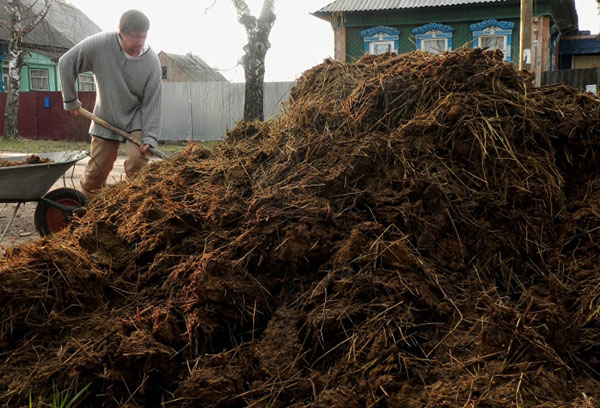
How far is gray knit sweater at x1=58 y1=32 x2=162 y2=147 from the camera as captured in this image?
5020mm

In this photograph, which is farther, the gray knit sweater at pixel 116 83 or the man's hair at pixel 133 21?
the gray knit sweater at pixel 116 83

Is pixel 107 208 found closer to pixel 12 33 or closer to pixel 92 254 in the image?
pixel 92 254

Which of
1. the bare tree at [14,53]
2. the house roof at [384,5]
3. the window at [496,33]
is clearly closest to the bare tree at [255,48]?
the house roof at [384,5]

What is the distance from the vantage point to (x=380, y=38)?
722 inches

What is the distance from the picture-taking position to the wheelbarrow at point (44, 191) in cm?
416

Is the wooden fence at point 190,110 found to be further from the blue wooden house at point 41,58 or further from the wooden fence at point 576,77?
the wooden fence at point 576,77

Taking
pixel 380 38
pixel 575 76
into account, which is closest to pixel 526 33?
pixel 575 76

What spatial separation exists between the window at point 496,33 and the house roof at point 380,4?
76 cm

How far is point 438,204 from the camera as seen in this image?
273cm

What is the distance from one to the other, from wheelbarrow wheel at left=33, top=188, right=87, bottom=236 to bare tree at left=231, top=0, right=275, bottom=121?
823 centimetres

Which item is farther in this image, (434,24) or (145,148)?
(434,24)

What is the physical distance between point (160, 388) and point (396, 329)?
0.96 m

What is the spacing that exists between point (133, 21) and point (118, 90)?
649 mm

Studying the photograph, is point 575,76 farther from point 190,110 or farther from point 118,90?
point 118,90
